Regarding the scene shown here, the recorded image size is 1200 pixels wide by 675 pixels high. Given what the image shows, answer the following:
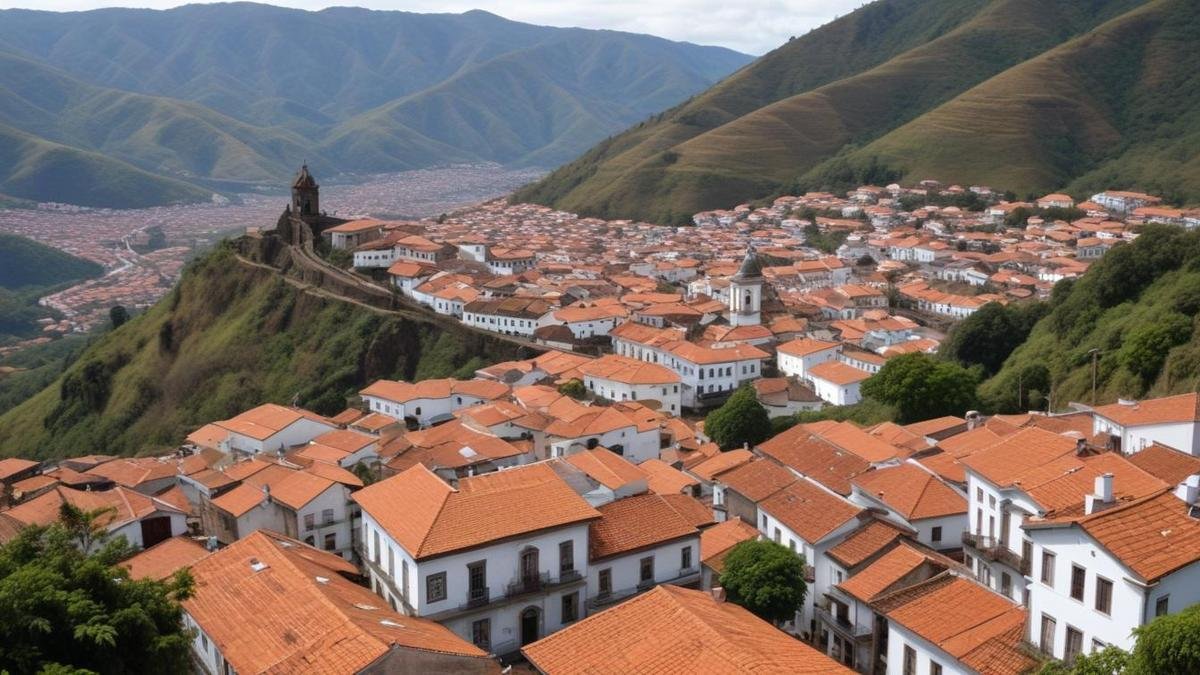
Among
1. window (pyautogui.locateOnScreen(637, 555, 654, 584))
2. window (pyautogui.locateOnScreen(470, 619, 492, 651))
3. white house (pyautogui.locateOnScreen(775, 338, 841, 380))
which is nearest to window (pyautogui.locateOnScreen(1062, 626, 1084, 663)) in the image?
window (pyautogui.locateOnScreen(637, 555, 654, 584))

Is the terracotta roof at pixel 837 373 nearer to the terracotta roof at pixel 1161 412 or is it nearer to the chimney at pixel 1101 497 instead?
the terracotta roof at pixel 1161 412

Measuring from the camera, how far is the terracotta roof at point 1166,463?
21.1 meters

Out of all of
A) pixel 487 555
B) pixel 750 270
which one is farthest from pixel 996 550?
pixel 750 270

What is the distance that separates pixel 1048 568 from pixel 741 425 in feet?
78.1

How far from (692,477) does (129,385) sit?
57.6 meters

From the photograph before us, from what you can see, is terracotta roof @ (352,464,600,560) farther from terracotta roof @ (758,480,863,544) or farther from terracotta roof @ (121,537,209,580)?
terracotta roof @ (758,480,863,544)

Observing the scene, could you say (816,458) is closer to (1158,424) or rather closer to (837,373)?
(1158,424)

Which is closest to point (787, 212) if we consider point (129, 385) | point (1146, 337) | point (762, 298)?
point (762, 298)

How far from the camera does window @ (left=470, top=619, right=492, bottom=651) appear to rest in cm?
2097

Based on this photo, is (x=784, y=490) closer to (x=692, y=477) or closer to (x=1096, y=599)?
(x=692, y=477)

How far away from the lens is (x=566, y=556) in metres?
22.0

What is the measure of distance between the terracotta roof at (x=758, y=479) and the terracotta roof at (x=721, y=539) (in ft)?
2.84

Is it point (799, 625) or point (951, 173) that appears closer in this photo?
point (799, 625)

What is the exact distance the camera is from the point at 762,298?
71.2 m
